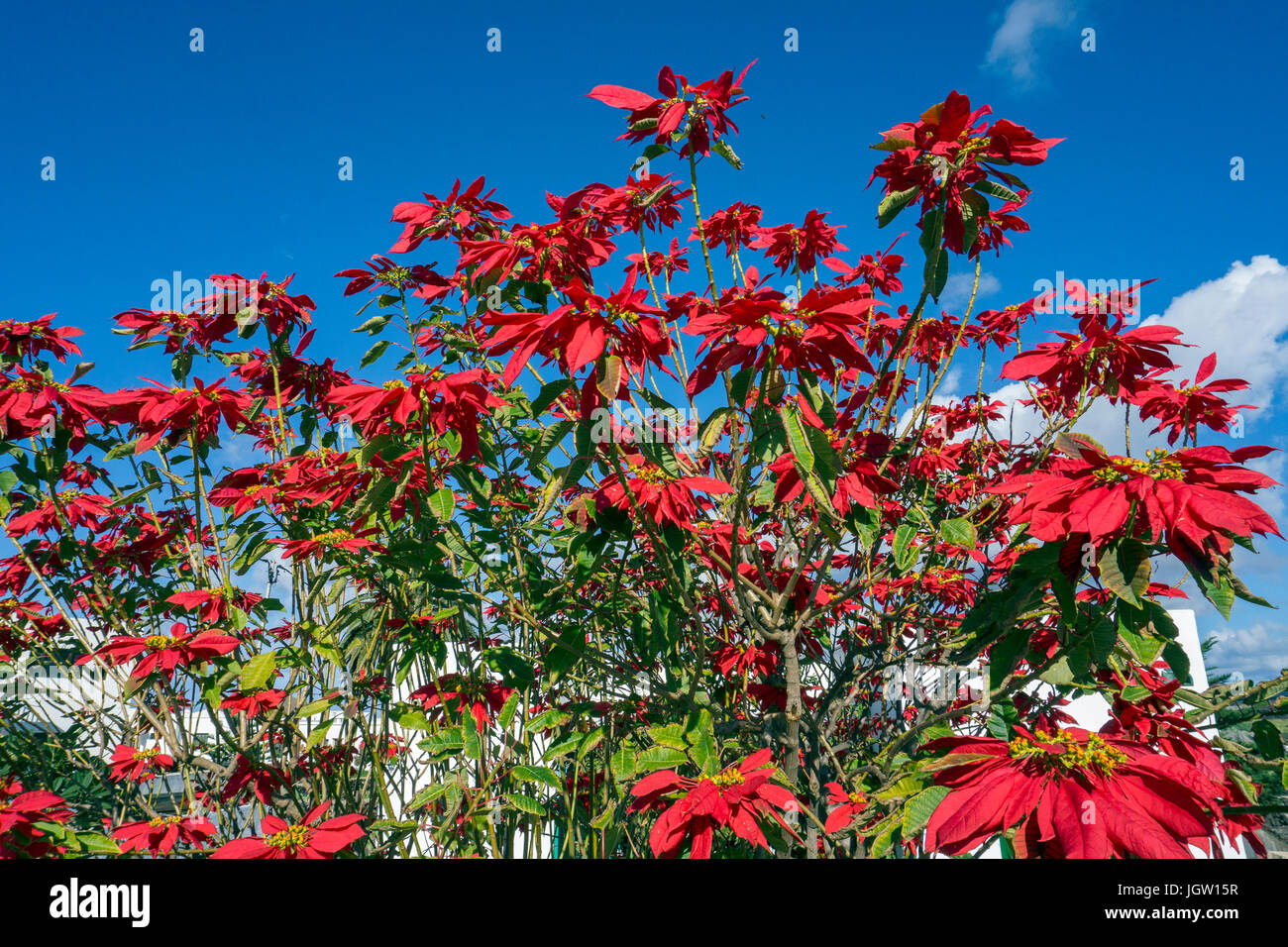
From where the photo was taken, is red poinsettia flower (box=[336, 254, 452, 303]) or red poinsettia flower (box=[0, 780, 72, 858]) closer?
red poinsettia flower (box=[0, 780, 72, 858])

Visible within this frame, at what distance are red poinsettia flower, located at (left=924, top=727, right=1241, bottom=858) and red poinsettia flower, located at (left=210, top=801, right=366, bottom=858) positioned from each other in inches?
50.7

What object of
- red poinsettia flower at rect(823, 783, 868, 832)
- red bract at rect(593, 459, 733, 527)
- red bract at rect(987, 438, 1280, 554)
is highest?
red bract at rect(593, 459, 733, 527)

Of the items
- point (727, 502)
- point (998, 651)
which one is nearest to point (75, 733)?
point (727, 502)

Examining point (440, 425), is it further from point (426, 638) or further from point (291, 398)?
point (291, 398)

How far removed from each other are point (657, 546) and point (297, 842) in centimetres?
109

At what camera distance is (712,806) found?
4.42 ft

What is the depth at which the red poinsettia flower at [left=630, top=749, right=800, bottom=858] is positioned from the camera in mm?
1329

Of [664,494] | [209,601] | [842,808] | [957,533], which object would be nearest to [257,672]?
[209,601]

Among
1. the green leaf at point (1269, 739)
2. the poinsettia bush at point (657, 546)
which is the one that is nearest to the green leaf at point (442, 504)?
the poinsettia bush at point (657, 546)

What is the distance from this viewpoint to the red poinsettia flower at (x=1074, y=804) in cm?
80

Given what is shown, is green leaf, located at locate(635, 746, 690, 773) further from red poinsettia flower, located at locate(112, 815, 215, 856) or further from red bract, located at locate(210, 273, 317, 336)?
red bract, located at locate(210, 273, 317, 336)

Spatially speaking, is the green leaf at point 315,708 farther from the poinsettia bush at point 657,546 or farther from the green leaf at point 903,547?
the green leaf at point 903,547

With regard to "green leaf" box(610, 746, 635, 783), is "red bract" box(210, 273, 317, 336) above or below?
above

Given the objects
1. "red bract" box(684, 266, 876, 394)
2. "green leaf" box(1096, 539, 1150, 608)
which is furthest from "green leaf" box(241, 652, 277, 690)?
"green leaf" box(1096, 539, 1150, 608)
